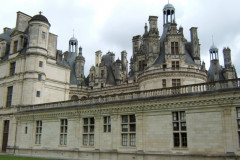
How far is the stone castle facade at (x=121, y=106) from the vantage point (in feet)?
53.1

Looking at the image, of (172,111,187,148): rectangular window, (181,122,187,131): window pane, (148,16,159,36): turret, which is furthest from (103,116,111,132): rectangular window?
(148,16,159,36): turret

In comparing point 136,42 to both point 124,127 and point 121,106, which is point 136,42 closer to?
point 121,106

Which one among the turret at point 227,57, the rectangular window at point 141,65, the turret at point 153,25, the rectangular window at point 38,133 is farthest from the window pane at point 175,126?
the turret at point 227,57

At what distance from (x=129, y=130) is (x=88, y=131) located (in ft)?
14.1

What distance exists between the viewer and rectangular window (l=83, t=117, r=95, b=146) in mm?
22312

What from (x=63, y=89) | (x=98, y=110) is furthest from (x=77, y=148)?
(x=63, y=89)

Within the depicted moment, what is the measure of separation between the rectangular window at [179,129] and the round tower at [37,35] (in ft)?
71.1

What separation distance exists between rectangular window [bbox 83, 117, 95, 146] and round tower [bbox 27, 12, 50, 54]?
14486 millimetres

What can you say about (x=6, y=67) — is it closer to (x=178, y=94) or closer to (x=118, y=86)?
(x=118, y=86)

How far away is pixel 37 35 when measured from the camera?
109 ft

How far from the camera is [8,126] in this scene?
106ft

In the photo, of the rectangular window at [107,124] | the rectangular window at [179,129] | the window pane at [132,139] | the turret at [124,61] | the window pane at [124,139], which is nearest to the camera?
the rectangular window at [179,129]

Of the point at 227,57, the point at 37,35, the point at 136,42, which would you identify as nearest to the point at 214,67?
the point at 227,57

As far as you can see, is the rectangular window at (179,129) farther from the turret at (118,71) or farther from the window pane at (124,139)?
the turret at (118,71)
